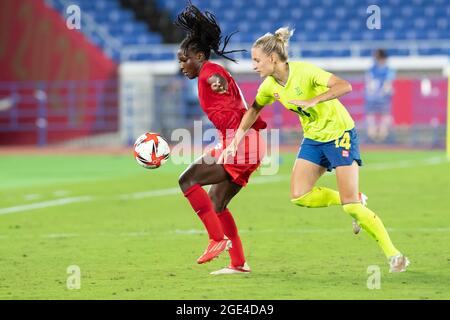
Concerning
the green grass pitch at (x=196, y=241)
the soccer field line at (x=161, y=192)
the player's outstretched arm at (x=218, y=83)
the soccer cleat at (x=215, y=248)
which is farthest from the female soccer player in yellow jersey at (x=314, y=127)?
the soccer field line at (x=161, y=192)

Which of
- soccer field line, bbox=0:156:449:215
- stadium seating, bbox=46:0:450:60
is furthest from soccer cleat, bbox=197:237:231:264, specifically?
stadium seating, bbox=46:0:450:60

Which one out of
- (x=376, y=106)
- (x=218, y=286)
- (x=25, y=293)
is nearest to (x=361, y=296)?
(x=218, y=286)

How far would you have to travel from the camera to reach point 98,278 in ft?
27.9

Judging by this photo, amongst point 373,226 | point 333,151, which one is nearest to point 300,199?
point 333,151

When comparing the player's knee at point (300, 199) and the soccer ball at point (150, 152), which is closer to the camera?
the player's knee at point (300, 199)

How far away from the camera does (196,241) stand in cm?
1080

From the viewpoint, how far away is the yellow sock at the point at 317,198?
8.80m

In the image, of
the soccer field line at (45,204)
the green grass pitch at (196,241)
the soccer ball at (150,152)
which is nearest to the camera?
the green grass pitch at (196,241)

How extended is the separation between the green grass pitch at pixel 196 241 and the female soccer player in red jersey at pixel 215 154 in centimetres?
36

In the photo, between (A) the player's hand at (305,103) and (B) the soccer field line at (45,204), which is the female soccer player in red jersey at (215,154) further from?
(B) the soccer field line at (45,204)

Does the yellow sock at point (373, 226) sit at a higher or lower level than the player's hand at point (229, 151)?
lower

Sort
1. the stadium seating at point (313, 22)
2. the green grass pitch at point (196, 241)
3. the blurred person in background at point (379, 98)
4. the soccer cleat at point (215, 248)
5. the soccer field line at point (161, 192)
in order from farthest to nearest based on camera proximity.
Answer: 1. the stadium seating at point (313, 22)
2. the blurred person in background at point (379, 98)
3. the soccer field line at point (161, 192)
4. the soccer cleat at point (215, 248)
5. the green grass pitch at point (196, 241)

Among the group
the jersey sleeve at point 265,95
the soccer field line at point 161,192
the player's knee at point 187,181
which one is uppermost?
the jersey sleeve at point 265,95

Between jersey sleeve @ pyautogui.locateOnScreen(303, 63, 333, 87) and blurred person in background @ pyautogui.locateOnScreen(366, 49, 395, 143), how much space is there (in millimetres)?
16881
